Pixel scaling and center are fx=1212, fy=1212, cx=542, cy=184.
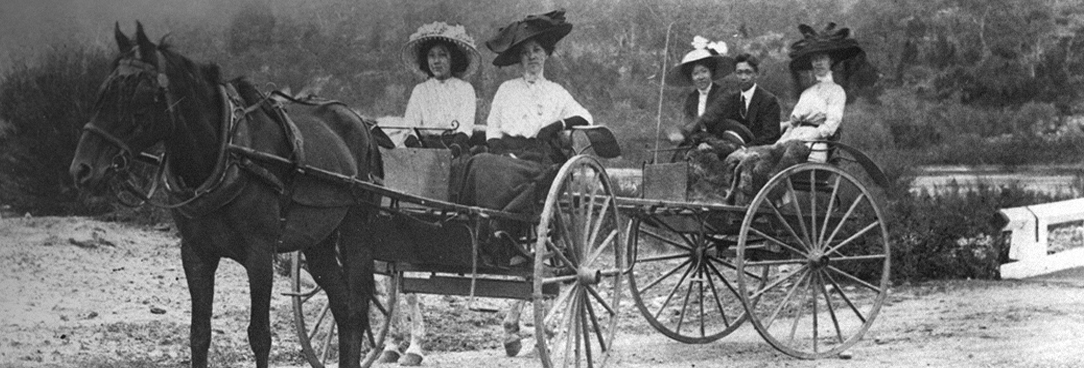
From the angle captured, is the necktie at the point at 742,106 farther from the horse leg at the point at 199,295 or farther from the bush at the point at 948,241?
the horse leg at the point at 199,295

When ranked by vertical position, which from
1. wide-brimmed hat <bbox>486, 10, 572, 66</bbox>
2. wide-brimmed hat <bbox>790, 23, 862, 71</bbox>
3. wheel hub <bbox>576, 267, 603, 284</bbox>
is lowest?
wheel hub <bbox>576, 267, 603, 284</bbox>

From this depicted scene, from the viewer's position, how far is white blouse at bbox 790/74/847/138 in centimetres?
832

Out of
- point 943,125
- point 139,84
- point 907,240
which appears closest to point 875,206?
point 907,240

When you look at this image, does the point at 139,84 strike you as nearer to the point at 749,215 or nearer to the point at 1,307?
the point at 1,307

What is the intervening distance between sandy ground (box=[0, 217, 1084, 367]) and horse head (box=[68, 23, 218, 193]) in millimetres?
1456

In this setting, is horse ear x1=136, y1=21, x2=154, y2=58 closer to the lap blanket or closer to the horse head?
the horse head

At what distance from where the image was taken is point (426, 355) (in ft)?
28.9

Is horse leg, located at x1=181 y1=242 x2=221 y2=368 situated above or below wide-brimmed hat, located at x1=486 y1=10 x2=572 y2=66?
below

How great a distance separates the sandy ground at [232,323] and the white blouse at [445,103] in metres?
1.63

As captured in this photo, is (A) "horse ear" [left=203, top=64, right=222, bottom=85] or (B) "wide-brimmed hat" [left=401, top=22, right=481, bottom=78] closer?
(A) "horse ear" [left=203, top=64, right=222, bottom=85]

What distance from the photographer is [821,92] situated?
8461mm

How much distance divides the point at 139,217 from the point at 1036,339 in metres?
8.00

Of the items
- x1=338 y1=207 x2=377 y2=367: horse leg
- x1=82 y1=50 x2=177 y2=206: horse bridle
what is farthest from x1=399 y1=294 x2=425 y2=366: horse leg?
x1=82 y1=50 x2=177 y2=206: horse bridle

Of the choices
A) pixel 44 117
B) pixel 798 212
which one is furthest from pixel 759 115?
A: pixel 44 117
